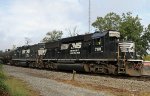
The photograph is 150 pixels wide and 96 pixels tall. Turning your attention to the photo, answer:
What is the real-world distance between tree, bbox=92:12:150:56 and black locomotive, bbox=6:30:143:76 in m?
26.8

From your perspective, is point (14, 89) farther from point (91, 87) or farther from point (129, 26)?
point (129, 26)

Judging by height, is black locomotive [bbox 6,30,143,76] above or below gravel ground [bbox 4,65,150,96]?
above

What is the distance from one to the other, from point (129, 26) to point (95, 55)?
3817cm

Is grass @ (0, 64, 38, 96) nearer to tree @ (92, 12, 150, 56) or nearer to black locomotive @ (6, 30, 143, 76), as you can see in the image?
black locomotive @ (6, 30, 143, 76)

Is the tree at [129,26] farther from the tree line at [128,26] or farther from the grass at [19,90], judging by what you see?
the grass at [19,90]

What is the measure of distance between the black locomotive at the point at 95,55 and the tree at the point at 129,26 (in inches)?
1056

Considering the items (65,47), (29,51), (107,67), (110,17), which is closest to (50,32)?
(110,17)

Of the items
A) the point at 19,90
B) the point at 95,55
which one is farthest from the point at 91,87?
the point at 95,55

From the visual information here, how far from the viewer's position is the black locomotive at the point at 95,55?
26531mm

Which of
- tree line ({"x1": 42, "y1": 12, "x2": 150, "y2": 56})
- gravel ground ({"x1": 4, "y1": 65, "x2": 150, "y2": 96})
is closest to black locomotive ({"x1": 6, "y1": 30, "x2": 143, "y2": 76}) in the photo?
gravel ground ({"x1": 4, "y1": 65, "x2": 150, "y2": 96})

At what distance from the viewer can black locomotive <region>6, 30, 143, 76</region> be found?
26531mm

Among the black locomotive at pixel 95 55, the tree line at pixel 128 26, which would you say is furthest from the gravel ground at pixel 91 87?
the tree line at pixel 128 26

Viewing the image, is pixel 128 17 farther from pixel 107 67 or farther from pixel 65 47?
pixel 107 67

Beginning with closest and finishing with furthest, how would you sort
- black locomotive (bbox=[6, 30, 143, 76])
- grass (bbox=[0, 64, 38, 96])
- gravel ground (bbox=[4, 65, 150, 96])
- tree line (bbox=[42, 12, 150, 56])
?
grass (bbox=[0, 64, 38, 96]) < gravel ground (bbox=[4, 65, 150, 96]) < black locomotive (bbox=[6, 30, 143, 76]) < tree line (bbox=[42, 12, 150, 56])
